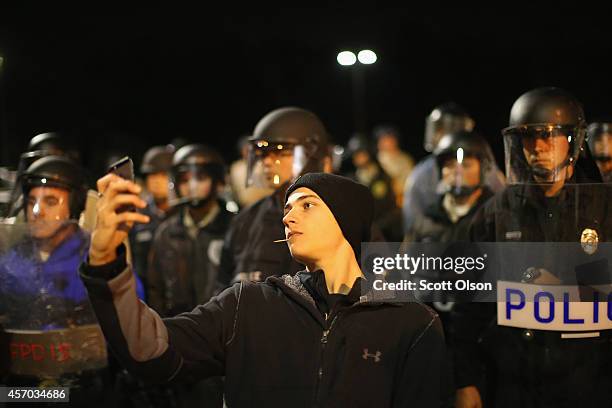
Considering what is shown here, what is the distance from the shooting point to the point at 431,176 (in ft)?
28.0

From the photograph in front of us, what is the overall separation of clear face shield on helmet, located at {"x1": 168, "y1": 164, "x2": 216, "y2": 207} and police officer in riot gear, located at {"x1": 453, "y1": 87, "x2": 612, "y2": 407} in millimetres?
3362

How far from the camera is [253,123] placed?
893 inches

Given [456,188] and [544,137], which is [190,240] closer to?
[456,188]

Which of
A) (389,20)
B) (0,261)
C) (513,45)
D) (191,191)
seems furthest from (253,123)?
(0,261)

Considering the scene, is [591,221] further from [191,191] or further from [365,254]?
[191,191]

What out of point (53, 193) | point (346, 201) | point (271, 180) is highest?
point (271, 180)

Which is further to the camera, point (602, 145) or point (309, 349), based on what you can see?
point (602, 145)

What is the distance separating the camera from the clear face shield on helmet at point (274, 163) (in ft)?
19.2

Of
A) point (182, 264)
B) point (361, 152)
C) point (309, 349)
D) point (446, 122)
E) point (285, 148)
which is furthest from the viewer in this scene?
point (361, 152)

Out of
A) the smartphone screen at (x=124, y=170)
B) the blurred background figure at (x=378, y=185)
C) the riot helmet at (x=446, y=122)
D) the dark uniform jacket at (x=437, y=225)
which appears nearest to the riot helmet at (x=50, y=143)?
the blurred background figure at (x=378, y=185)

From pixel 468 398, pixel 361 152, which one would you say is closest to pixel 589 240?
pixel 468 398

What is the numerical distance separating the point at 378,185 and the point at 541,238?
7034 mm

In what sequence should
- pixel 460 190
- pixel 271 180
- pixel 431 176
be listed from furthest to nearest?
pixel 431 176, pixel 460 190, pixel 271 180

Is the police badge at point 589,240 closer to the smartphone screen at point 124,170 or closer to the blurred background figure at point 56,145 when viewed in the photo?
the smartphone screen at point 124,170
